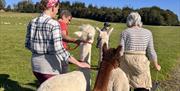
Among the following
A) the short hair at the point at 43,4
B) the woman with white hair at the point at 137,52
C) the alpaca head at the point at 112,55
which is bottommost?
the woman with white hair at the point at 137,52

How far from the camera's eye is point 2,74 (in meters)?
13.1

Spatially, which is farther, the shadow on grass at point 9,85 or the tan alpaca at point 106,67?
the shadow on grass at point 9,85

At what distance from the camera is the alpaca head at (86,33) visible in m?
6.21

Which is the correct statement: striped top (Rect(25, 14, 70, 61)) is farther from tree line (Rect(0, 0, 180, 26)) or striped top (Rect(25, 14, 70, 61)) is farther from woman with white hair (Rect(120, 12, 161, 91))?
tree line (Rect(0, 0, 180, 26))

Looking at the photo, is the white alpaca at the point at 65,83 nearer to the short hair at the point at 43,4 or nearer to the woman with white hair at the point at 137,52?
the short hair at the point at 43,4

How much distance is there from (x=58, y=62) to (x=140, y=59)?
2.19 m

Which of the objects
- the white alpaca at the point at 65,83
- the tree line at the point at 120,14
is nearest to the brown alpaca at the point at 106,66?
the white alpaca at the point at 65,83

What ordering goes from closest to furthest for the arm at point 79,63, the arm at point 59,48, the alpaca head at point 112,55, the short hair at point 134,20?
1. the alpaca head at point 112,55
2. the arm at point 79,63
3. the arm at point 59,48
4. the short hair at point 134,20

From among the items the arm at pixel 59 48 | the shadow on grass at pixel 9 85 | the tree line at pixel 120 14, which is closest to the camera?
the arm at pixel 59 48

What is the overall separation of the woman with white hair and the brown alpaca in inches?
84.0

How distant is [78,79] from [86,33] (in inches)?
35.2

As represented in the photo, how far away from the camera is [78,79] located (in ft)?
18.3

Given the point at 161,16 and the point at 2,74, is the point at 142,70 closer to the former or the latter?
the point at 2,74

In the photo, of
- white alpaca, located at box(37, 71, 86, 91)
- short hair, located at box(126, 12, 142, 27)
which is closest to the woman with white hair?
short hair, located at box(126, 12, 142, 27)
